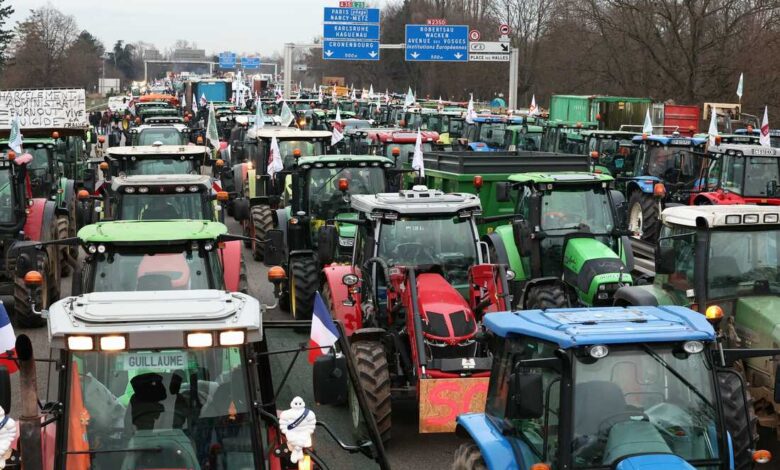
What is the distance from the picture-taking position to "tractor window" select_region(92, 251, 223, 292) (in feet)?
36.1

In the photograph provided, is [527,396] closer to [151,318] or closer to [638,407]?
[638,407]

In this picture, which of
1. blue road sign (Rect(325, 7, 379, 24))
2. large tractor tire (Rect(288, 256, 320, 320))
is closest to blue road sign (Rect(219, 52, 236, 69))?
blue road sign (Rect(325, 7, 379, 24))

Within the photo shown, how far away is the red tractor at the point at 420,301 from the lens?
418 inches

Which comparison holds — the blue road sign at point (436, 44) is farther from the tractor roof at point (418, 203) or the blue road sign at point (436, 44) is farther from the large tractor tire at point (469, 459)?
the large tractor tire at point (469, 459)

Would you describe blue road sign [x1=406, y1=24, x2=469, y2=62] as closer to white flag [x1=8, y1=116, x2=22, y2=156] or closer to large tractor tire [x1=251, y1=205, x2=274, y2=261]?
large tractor tire [x1=251, y1=205, x2=274, y2=261]

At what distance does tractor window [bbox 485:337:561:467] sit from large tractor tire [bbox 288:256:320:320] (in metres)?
8.12

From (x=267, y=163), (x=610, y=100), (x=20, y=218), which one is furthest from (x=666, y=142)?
(x=610, y=100)

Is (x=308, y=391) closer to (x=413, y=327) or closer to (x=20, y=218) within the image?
(x=413, y=327)

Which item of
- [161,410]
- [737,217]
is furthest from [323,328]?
[737,217]

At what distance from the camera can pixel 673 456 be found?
256 inches

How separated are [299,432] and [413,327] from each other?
4.70m

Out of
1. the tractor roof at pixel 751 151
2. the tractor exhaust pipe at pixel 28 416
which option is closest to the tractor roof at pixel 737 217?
the tractor exhaust pipe at pixel 28 416

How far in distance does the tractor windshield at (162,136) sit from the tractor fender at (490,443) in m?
24.0

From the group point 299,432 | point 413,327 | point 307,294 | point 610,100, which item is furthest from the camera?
point 610,100
